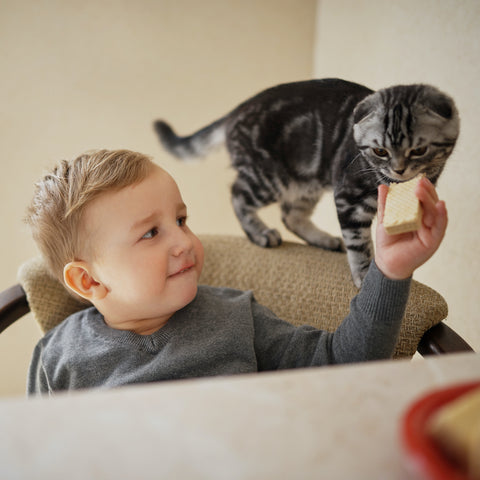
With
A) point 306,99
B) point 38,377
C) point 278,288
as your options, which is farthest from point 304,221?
point 38,377

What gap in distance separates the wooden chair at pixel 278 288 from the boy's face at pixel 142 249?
240 millimetres

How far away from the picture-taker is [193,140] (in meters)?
1.10

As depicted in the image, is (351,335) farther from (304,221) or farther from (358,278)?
(304,221)

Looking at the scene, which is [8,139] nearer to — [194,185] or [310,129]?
[194,185]

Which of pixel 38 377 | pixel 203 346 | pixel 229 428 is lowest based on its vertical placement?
pixel 38 377

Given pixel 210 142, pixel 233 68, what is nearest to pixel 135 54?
pixel 233 68

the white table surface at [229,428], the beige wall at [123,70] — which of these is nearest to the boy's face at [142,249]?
the white table surface at [229,428]

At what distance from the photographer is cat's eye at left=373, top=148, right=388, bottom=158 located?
68cm

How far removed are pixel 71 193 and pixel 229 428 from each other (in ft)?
1.90

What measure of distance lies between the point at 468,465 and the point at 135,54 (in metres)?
1.83

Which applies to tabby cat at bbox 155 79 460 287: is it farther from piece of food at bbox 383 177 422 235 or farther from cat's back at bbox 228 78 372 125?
piece of food at bbox 383 177 422 235

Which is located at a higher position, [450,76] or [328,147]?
[450,76]

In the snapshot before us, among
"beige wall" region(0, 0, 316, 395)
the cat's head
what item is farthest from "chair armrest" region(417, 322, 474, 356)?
"beige wall" region(0, 0, 316, 395)

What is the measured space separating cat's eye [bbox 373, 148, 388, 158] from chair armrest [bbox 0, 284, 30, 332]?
0.76 meters
